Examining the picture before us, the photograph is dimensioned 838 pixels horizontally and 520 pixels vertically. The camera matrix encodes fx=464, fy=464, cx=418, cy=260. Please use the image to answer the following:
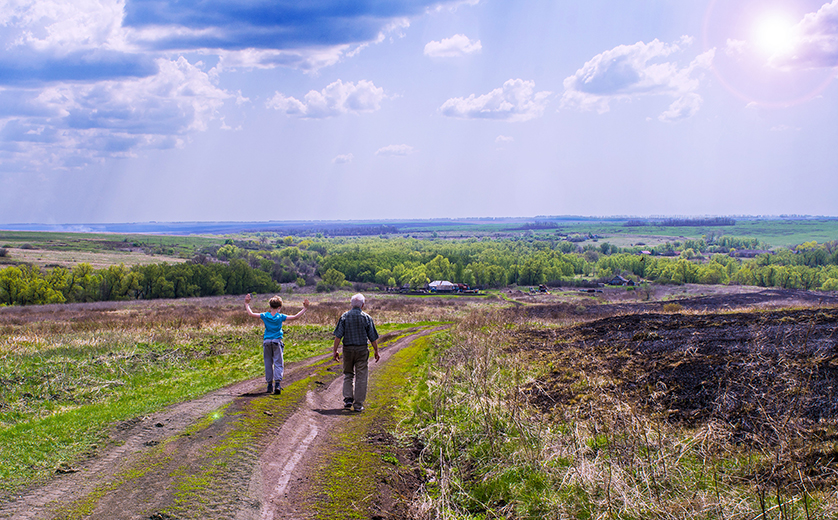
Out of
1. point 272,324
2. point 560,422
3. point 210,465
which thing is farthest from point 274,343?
point 560,422

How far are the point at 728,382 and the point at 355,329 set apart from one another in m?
Result: 8.16

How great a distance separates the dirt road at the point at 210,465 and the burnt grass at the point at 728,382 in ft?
16.9

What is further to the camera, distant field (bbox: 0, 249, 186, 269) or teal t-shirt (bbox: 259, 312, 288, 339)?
distant field (bbox: 0, 249, 186, 269)

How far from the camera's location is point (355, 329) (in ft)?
34.1

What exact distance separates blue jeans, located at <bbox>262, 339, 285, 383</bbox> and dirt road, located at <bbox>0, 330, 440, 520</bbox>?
2.30ft

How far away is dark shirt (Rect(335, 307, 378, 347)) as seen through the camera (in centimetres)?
1035

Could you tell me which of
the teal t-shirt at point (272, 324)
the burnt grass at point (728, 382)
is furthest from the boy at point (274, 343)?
the burnt grass at point (728, 382)

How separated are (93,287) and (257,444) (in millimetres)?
103562

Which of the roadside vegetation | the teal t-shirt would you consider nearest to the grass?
the teal t-shirt

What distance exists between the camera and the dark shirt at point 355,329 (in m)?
10.4

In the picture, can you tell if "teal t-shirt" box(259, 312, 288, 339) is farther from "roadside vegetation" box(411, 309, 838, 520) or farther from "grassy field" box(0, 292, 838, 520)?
"roadside vegetation" box(411, 309, 838, 520)

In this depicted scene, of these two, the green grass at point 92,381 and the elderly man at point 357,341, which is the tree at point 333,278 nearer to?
the green grass at point 92,381

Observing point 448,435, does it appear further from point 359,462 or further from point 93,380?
point 93,380

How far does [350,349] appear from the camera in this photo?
34.2 ft
